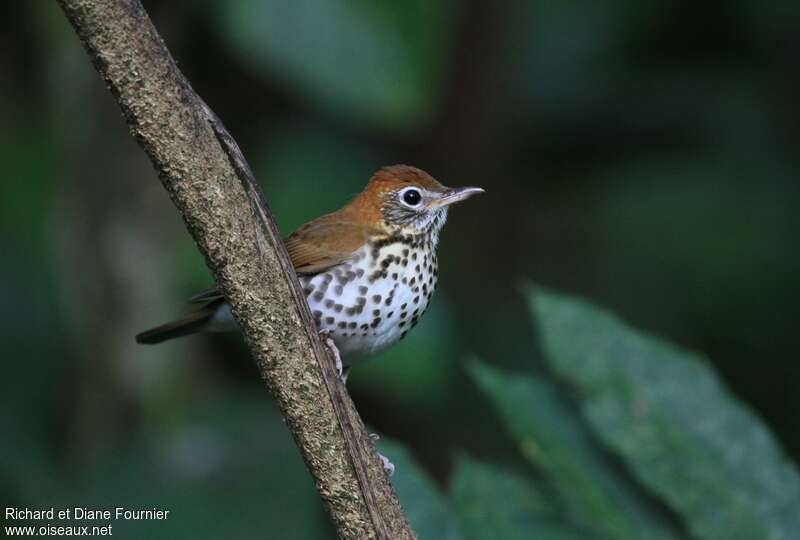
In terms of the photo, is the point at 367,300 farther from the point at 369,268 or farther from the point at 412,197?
the point at 412,197

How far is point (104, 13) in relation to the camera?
1633mm

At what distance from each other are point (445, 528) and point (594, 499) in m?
0.36

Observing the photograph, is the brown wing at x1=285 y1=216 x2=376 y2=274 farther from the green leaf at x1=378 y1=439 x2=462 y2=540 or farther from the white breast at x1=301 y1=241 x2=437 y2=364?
the green leaf at x1=378 y1=439 x2=462 y2=540

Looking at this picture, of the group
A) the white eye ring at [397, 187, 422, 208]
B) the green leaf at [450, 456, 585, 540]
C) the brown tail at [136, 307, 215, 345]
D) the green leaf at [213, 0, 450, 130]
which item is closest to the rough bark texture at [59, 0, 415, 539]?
the green leaf at [450, 456, 585, 540]

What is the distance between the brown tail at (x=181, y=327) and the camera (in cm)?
304

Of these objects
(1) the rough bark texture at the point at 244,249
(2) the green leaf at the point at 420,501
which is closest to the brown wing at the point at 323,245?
(2) the green leaf at the point at 420,501

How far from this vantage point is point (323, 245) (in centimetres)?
304

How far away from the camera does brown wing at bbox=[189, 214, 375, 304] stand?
2.97 metres

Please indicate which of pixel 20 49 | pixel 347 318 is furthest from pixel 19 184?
pixel 347 318

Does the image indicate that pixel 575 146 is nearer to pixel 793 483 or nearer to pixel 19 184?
pixel 19 184

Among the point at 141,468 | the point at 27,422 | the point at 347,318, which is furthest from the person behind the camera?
the point at 27,422

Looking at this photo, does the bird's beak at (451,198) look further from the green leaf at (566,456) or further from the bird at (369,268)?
the green leaf at (566,456)

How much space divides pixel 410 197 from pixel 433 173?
2192mm

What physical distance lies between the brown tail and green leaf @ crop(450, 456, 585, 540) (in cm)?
89
